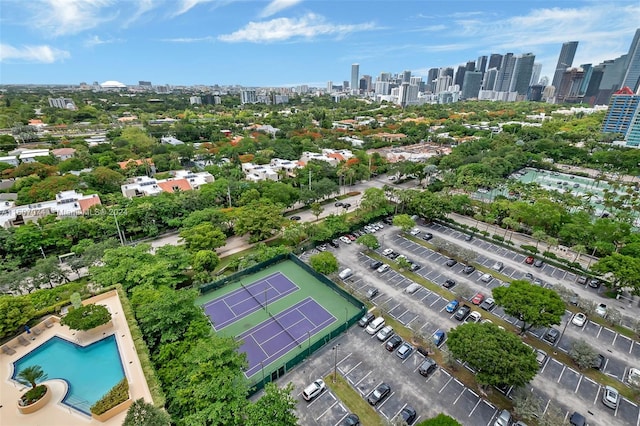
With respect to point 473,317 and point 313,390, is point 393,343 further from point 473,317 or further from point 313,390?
point 473,317

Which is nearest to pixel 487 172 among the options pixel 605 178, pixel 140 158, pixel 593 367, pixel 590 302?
pixel 605 178

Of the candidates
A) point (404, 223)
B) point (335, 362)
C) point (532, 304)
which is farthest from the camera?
point (404, 223)

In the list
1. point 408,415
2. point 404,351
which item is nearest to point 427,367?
point 404,351

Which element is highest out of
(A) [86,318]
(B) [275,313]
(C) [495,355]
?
(C) [495,355]

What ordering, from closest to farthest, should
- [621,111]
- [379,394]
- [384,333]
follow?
[379,394]
[384,333]
[621,111]

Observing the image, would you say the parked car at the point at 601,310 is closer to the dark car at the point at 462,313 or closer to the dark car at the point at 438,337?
the dark car at the point at 462,313

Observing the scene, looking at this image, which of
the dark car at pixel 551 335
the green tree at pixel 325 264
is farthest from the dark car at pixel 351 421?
the dark car at pixel 551 335
